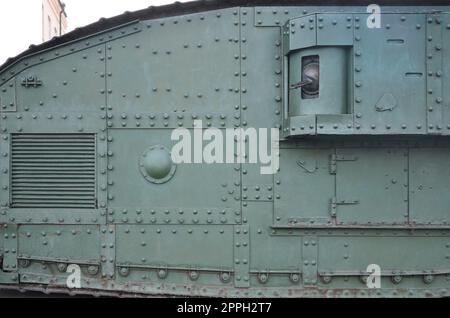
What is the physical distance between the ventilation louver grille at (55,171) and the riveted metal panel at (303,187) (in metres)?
1.80

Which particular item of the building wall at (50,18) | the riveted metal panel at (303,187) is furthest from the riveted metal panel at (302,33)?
the building wall at (50,18)

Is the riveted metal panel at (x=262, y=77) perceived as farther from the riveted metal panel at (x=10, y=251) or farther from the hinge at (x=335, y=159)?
the riveted metal panel at (x=10, y=251)

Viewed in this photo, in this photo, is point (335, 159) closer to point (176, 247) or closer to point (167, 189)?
point (167, 189)

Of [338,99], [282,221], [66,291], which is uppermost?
[338,99]

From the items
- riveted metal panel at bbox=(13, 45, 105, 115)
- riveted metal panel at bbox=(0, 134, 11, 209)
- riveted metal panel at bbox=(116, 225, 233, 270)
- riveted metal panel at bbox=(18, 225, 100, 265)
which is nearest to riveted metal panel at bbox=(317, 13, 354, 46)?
riveted metal panel at bbox=(116, 225, 233, 270)

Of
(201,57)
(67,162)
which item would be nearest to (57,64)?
→ (67,162)

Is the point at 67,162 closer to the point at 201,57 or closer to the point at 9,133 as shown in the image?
the point at 9,133

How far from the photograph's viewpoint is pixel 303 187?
4.34 metres

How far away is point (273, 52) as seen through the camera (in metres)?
4.38

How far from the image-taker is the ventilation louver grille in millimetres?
4430

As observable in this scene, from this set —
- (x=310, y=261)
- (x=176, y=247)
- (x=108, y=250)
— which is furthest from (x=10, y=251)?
(x=310, y=261)

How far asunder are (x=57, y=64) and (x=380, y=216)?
133 inches

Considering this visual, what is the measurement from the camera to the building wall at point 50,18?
446 inches

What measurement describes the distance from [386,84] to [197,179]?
191 centimetres
